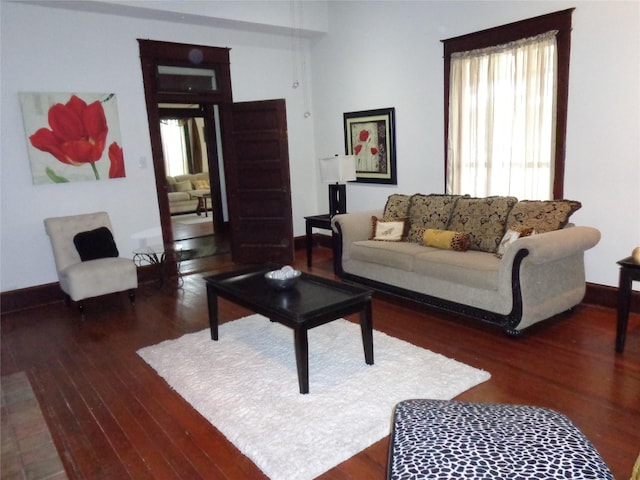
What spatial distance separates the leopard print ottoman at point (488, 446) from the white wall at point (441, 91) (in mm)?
2670

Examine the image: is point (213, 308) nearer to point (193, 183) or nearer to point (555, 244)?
point (555, 244)

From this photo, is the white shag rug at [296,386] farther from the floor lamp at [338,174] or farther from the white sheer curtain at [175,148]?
the white sheer curtain at [175,148]

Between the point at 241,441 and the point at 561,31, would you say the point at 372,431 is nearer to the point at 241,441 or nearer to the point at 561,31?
the point at 241,441

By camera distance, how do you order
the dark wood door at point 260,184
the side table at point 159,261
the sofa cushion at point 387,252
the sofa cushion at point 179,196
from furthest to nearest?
the sofa cushion at point 179,196 < the dark wood door at point 260,184 < the side table at point 159,261 < the sofa cushion at point 387,252

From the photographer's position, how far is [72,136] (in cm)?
481

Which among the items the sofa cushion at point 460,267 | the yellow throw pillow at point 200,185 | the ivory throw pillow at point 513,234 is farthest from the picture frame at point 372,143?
the yellow throw pillow at point 200,185

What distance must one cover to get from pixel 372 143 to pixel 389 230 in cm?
158

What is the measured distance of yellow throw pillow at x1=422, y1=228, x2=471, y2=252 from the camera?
398cm

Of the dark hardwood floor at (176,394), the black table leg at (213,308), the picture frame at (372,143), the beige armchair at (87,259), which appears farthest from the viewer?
the picture frame at (372,143)

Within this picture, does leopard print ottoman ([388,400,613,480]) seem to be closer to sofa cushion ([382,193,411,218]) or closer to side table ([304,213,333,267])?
sofa cushion ([382,193,411,218])

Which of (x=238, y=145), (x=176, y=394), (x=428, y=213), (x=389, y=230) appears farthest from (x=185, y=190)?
(x=176, y=394)

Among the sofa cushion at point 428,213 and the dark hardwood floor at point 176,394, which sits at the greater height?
the sofa cushion at point 428,213

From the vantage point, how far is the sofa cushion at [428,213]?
14.4 feet

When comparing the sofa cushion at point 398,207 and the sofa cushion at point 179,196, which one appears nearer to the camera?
the sofa cushion at point 398,207
